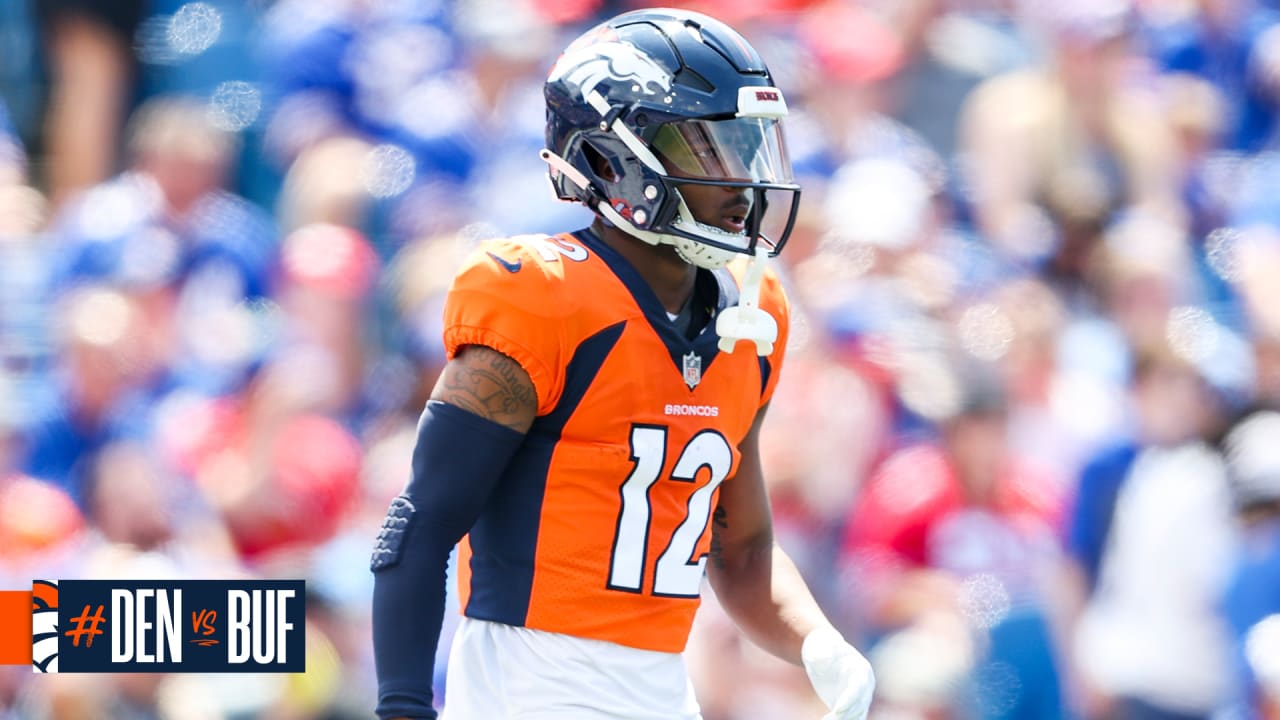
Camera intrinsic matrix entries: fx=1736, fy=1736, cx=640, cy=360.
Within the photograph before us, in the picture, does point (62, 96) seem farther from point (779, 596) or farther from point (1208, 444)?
point (779, 596)

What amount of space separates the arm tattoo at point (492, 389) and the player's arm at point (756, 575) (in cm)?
56

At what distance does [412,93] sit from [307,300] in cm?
123

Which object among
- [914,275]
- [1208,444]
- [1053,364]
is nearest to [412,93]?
[914,275]

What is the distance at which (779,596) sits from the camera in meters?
3.12

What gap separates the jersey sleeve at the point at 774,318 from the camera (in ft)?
10.2

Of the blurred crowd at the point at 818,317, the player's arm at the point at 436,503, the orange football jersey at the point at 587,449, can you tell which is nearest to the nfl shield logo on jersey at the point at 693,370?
the orange football jersey at the point at 587,449

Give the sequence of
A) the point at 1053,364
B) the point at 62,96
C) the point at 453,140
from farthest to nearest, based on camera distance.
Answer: the point at 62,96 < the point at 453,140 < the point at 1053,364

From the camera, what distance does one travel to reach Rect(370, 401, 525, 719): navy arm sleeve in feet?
8.60

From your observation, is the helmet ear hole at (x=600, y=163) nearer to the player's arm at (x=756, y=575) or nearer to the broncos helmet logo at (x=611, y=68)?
the broncos helmet logo at (x=611, y=68)

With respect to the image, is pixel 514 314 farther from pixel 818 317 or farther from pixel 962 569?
pixel 818 317

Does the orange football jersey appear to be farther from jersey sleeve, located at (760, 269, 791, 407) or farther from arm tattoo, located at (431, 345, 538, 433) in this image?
jersey sleeve, located at (760, 269, 791, 407)
